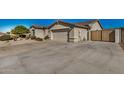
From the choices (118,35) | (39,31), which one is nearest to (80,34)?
(118,35)

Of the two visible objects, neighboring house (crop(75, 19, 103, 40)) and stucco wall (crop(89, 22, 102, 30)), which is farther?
stucco wall (crop(89, 22, 102, 30))

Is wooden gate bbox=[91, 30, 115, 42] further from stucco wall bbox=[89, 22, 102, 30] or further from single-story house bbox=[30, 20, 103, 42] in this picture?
stucco wall bbox=[89, 22, 102, 30]

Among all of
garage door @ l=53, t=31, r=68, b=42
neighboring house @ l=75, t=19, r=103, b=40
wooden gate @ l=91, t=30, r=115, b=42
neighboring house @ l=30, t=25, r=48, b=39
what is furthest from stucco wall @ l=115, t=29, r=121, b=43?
neighboring house @ l=30, t=25, r=48, b=39

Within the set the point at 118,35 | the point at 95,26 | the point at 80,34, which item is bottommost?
the point at 118,35

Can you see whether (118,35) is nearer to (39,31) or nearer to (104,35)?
(104,35)

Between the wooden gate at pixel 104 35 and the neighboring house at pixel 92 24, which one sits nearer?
the wooden gate at pixel 104 35

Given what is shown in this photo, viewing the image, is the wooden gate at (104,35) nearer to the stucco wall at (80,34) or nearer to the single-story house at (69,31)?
the single-story house at (69,31)

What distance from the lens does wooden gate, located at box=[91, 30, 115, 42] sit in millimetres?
15898

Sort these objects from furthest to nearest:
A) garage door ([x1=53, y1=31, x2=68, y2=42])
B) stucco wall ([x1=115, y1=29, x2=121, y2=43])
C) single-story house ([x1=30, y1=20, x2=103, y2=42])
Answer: garage door ([x1=53, y1=31, x2=68, y2=42]) → single-story house ([x1=30, y1=20, x2=103, y2=42]) → stucco wall ([x1=115, y1=29, x2=121, y2=43])

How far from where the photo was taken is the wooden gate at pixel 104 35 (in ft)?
52.2

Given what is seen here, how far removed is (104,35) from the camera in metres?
16.7

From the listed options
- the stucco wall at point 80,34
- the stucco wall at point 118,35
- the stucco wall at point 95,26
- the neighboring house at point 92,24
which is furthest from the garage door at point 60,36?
the stucco wall at point 118,35
